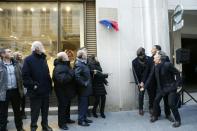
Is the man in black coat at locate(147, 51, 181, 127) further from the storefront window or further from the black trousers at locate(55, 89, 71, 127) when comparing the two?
the storefront window

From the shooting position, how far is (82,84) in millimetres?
9602

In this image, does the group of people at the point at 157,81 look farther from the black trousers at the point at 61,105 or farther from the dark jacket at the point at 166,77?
the black trousers at the point at 61,105

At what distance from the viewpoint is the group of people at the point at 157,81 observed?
945 cm

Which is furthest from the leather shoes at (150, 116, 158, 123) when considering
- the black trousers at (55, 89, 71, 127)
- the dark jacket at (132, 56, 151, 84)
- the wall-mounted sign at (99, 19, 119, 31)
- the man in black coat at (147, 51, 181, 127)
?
the wall-mounted sign at (99, 19, 119, 31)

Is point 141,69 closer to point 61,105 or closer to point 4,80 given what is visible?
point 61,105

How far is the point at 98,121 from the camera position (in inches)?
402

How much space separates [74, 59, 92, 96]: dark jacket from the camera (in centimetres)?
961

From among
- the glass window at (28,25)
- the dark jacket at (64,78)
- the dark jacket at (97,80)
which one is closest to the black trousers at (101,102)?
the dark jacket at (97,80)

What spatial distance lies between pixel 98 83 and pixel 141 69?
4.49 feet

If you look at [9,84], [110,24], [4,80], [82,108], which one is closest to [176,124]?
[82,108]

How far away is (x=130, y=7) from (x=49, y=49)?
9.51 ft

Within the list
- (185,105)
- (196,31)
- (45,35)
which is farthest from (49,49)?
(196,31)

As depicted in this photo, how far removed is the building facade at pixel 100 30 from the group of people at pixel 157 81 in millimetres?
749

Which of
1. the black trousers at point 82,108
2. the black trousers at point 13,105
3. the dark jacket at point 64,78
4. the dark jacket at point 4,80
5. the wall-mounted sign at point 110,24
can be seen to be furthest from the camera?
the wall-mounted sign at point 110,24
